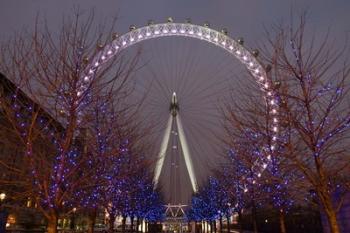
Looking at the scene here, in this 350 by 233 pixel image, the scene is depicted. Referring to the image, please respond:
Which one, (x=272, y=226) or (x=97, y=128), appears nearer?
(x=97, y=128)


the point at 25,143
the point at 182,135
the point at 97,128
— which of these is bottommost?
the point at 25,143

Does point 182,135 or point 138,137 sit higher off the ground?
point 182,135

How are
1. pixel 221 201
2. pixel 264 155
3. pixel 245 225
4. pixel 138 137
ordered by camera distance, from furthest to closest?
pixel 245 225
pixel 221 201
pixel 138 137
pixel 264 155

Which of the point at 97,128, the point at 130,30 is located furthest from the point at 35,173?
the point at 130,30

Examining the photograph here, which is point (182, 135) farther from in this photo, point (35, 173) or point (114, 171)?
point (35, 173)

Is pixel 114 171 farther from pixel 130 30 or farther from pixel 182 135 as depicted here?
pixel 182 135

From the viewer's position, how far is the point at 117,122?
53.7 ft

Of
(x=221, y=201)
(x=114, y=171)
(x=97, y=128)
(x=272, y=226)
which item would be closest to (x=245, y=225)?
(x=221, y=201)

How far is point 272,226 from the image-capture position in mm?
37656

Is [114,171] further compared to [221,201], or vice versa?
[221,201]

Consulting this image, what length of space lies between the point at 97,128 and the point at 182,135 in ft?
142

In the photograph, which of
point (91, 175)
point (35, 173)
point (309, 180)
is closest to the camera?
point (35, 173)

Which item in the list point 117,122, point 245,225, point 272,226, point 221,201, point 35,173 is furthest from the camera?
point 245,225

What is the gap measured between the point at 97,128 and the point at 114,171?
11.3ft
